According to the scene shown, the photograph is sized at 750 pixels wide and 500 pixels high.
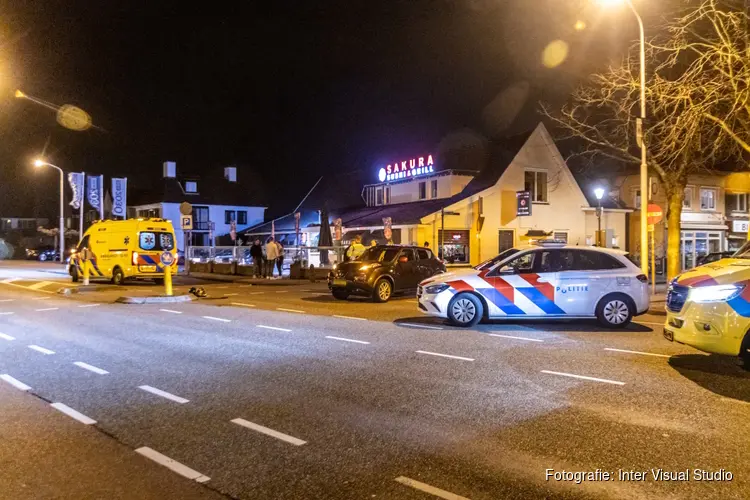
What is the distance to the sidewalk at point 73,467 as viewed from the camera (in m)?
4.39

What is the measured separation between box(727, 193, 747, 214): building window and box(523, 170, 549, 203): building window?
530 inches

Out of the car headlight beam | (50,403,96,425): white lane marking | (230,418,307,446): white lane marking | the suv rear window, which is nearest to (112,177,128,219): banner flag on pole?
the suv rear window

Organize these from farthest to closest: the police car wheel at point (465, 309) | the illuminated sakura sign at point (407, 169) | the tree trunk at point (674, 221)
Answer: the illuminated sakura sign at point (407, 169) < the tree trunk at point (674, 221) < the police car wheel at point (465, 309)

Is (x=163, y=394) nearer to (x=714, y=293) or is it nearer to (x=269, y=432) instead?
(x=269, y=432)

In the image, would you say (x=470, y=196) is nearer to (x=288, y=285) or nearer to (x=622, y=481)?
(x=288, y=285)

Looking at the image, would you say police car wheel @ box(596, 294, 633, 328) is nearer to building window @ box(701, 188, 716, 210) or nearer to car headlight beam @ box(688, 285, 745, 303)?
car headlight beam @ box(688, 285, 745, 303)

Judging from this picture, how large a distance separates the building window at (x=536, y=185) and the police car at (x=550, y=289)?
73.2 ft

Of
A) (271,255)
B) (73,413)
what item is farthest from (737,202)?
(73,413)

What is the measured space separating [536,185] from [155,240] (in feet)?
66.5

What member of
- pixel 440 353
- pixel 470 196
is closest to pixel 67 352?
pixel 440 353

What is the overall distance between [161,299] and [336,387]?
1152 centimetres

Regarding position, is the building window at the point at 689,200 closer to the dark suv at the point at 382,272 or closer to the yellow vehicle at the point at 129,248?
the dark suv at the point at 382,272

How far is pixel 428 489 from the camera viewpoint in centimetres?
436

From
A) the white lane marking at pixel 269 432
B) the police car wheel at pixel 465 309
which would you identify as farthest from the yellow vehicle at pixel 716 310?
the white lane marking at pixel 269 432
